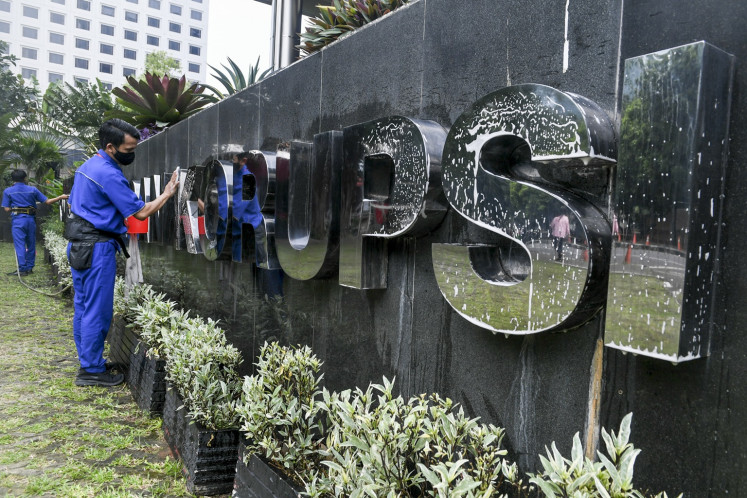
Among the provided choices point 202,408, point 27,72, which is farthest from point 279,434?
point 27,72

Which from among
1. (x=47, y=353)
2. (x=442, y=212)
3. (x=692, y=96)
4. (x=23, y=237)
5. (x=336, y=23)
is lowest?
(x=47, y=353)

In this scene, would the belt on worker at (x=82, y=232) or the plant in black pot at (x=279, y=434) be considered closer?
the plant in black pot at (x=279, y=434)

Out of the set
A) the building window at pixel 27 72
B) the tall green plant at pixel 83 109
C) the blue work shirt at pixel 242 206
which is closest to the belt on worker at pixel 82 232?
the blue work shirt at pixel 242 206

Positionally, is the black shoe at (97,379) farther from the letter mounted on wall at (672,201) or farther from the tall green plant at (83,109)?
the tall green plant at (83,109)

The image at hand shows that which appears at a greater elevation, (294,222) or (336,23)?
(336,23)

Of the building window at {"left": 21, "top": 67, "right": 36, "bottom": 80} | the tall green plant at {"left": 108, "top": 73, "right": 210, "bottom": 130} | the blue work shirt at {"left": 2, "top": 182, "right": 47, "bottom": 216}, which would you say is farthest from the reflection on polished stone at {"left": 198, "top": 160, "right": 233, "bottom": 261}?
the building window at {"left": 21, "top": 67, "right": 36, "bottom": 80}

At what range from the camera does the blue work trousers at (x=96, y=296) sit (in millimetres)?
5332

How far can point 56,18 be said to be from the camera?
73.9 metres

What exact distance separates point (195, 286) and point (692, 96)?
5.22 m

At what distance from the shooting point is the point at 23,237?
13625 mm

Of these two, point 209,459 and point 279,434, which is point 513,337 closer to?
point 279,434

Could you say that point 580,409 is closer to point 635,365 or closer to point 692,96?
point 635,365

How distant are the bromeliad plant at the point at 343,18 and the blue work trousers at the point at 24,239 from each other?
10.5 metres

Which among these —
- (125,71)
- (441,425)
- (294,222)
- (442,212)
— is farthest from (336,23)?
(125,71)
